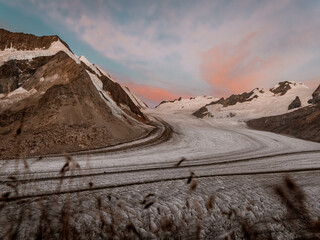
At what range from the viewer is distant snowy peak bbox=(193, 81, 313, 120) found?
4025 cm

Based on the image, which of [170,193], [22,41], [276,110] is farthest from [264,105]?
[170,193]

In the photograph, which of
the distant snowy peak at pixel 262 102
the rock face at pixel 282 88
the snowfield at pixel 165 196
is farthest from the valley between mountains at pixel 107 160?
the rock face at pixel 282 88

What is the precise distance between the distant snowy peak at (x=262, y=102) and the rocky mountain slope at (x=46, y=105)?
104 feet

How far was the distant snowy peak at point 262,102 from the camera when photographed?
4025 centimetres

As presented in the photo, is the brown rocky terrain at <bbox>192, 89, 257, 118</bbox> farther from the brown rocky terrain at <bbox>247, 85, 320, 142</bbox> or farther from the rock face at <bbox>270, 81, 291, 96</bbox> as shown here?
Answer: the brown rocky terrain at <bbox>247, 85, 320, 142</bbox>

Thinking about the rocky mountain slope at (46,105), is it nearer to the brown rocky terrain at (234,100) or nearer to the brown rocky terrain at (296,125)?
the brown rocky terrain at (296,125)

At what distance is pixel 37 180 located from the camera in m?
5.23

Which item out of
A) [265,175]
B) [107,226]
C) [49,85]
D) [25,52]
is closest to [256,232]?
[107,226]

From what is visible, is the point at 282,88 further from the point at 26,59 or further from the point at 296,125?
the point at 26,59

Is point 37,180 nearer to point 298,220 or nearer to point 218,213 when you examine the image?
point 218,213

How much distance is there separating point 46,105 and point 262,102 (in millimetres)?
48946

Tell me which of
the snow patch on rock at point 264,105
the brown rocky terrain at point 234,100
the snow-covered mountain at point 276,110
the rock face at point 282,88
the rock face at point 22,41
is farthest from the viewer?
the brown rocky terrain at point 234,100

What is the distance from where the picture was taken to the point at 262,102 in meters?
48.9

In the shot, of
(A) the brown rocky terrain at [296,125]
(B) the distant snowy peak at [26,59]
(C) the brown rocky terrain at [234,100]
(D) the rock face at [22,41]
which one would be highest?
(D) the rock face at [22,41]
